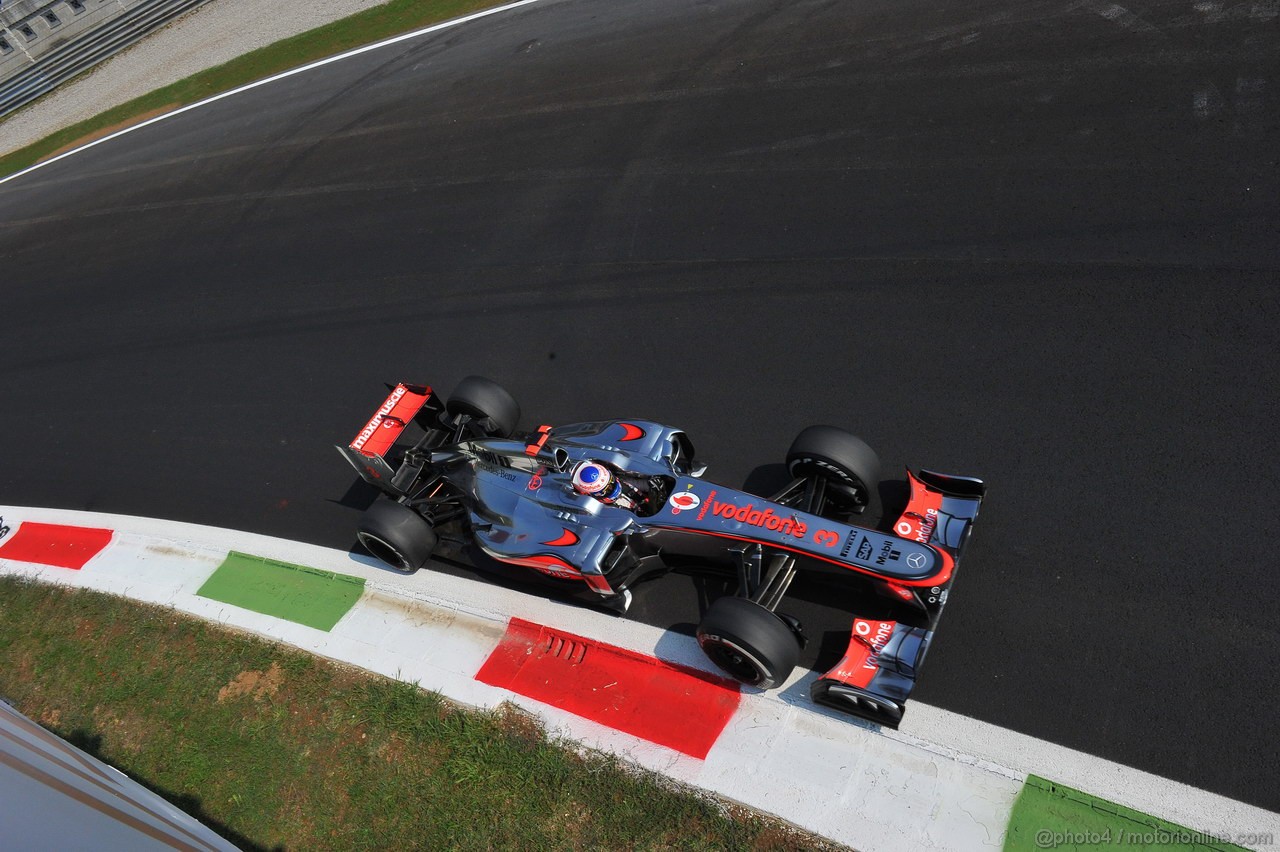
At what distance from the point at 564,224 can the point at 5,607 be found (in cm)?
812

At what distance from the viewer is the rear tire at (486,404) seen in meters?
8.88

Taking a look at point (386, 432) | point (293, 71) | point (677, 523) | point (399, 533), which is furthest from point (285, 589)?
point (293, 71)

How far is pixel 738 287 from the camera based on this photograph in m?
9.85

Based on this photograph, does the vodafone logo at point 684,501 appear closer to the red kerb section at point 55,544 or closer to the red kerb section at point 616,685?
the red kerb section at point 616,685

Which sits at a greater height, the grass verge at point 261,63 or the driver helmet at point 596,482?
the grass verge at point 261,63

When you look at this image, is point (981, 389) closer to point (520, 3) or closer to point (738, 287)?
point (738, 287)

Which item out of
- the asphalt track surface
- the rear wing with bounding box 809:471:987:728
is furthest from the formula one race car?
the asphalt track surface

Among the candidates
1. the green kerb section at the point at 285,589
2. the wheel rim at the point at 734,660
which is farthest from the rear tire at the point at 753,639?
the green kerb section at the point at 285,589

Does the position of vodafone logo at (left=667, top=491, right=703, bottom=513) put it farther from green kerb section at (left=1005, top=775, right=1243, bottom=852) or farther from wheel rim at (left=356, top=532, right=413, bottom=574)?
green kerb section at (left=1005, top=775, right=1243, bottom=852)

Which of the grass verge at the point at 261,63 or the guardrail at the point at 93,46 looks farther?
the guardrail at the point at 93,46

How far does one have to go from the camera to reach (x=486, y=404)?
889 centimetres

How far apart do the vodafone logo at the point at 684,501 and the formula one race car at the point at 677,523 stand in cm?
1
